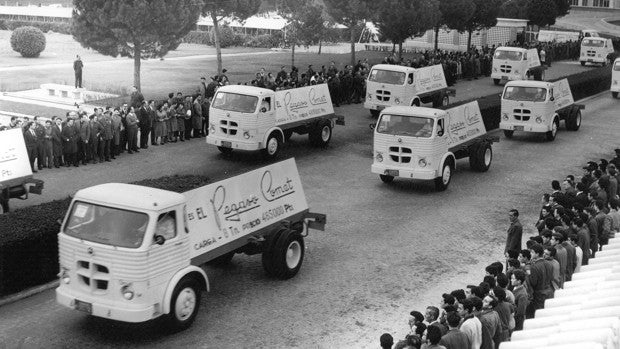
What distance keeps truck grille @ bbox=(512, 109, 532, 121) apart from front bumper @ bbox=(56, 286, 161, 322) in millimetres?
21062

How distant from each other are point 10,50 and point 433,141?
141 feet

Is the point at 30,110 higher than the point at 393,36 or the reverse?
the reverse

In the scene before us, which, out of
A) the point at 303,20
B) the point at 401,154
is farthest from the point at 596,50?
the point at 401,154

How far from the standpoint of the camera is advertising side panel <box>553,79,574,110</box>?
3130 centimetres

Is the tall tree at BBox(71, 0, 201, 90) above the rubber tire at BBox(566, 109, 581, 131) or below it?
above

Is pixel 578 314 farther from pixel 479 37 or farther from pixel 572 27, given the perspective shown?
pixel 572 27

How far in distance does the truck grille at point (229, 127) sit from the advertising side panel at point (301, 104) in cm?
164

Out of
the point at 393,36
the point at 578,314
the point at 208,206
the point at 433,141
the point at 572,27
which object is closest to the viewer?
the point at 578,314

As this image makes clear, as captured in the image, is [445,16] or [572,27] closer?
[445,16]

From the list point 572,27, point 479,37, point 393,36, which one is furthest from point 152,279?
point 572,27

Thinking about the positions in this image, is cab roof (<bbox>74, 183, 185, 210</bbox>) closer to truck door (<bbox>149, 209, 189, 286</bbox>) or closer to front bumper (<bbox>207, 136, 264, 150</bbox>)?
truck door (<bbox>149, 209, 189, 286</bbox>)

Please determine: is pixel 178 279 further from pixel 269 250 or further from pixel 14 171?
pixel 14 171

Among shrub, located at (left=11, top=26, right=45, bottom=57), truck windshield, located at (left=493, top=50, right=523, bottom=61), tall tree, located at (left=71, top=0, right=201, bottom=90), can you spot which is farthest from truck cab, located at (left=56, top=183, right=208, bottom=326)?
shrub, located at (left=11, top=26, right=45, bottom=57)

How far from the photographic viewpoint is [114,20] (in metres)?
33.2
